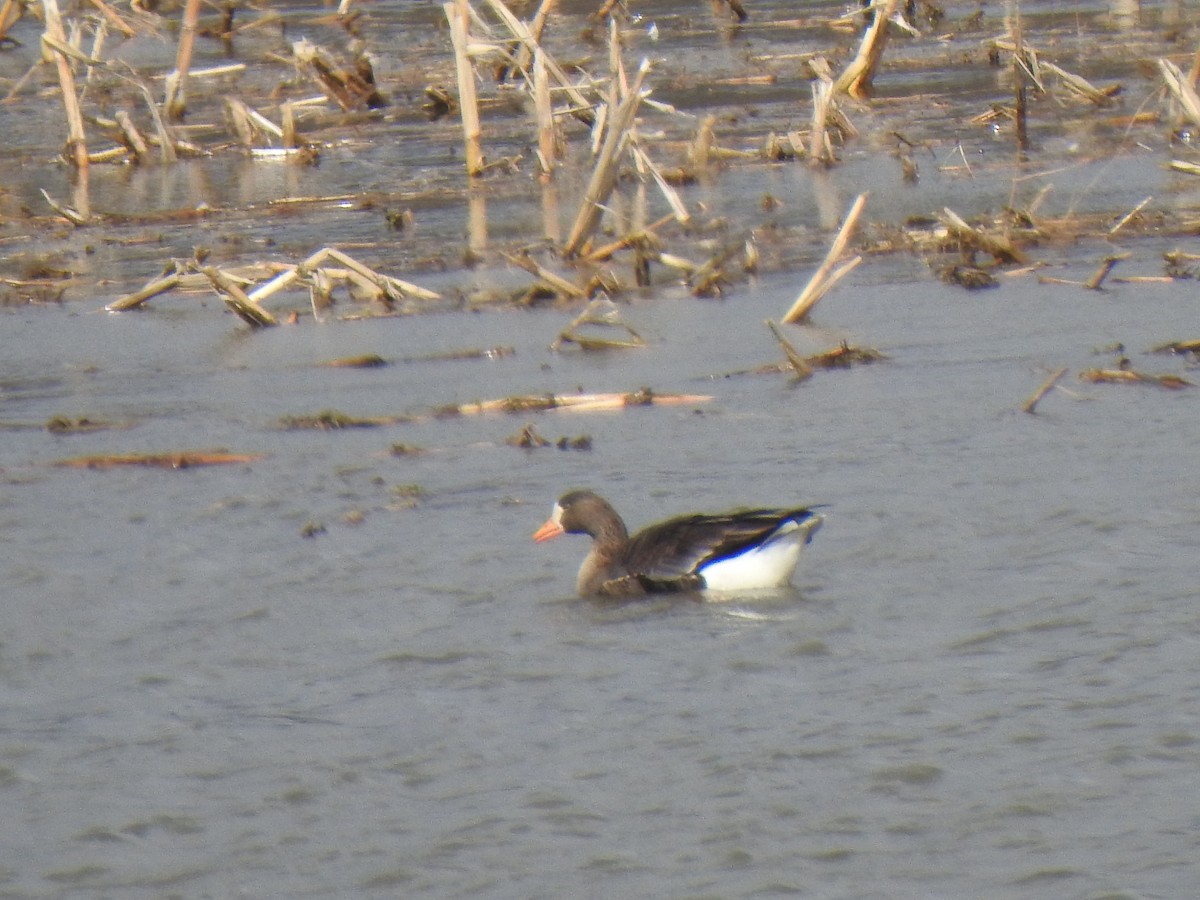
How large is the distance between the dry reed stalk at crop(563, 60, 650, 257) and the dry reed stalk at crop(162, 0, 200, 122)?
25.4 ft

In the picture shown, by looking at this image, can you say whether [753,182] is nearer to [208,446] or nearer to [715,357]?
[715,357]

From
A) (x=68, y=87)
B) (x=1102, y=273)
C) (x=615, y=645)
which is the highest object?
(x=68, y=87)

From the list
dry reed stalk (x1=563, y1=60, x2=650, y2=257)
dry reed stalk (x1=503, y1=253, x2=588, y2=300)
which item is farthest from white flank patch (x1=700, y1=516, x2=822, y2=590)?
dry reed stalk (x1=563, y1=60, x2=650, y2=257)

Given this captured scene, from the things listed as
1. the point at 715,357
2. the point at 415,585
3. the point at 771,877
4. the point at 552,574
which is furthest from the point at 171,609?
the point at 715,357

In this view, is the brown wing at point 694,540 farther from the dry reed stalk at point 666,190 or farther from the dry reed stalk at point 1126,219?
the dry reed stalk at point 1126,219

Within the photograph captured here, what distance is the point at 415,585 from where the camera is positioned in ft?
26.1

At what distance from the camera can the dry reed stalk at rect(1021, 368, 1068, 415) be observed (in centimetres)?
952

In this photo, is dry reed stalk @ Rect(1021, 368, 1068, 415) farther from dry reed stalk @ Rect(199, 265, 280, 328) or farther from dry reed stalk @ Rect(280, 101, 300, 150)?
dry reed stalk @ Rect(280, 101, 300, 150)

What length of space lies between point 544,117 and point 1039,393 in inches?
301

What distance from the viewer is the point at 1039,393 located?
31.6 ft

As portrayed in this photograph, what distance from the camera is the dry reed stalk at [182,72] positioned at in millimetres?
19906

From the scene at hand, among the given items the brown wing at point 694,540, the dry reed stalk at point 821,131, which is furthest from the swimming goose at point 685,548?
the dry reed stalk at point 821,131

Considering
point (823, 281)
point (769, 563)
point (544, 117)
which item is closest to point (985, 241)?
point (823, 281)

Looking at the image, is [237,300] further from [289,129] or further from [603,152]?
[289,129]
